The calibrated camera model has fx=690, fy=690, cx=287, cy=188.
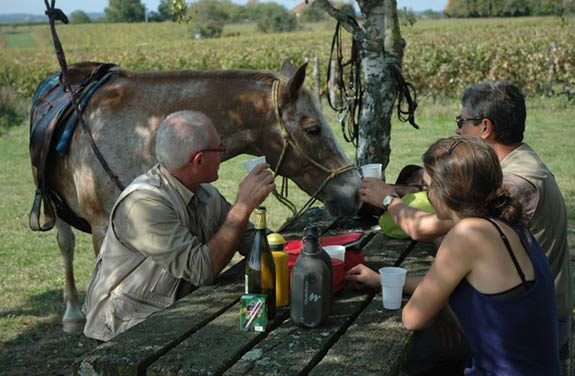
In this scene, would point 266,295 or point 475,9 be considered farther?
point 475,9

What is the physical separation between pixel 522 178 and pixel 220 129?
68.4 inches

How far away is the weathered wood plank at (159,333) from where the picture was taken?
219 centimetres

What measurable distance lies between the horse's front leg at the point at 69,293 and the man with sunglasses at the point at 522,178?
2992 millimetres

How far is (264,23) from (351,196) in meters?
56.5

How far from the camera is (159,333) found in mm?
2420

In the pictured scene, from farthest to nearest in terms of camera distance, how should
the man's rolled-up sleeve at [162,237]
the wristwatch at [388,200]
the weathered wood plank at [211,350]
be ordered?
the wristwatch at [388,200], the man's rolled-up sleeve at [162,237], the weathered wood plank at [211,350]

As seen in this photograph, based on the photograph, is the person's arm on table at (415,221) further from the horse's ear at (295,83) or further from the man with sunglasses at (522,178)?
the horse's ear at (295,83)

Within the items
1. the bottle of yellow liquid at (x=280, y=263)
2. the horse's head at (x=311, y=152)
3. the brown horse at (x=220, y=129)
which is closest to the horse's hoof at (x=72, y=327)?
the brown horse at (x=220, y=129)

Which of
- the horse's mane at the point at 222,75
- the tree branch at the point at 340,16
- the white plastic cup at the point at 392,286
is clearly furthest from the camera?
the tree branch at the point at 340,16

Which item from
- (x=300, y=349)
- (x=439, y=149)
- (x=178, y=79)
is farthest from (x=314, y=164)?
(x=300, y=349)

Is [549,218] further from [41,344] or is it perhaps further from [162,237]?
[41,344]

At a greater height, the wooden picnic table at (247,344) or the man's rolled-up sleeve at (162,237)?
the man's rolled-up sleeve at (162,237)

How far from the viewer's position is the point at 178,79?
4109 mm

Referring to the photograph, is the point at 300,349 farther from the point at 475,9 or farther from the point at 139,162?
the point at 475,9
